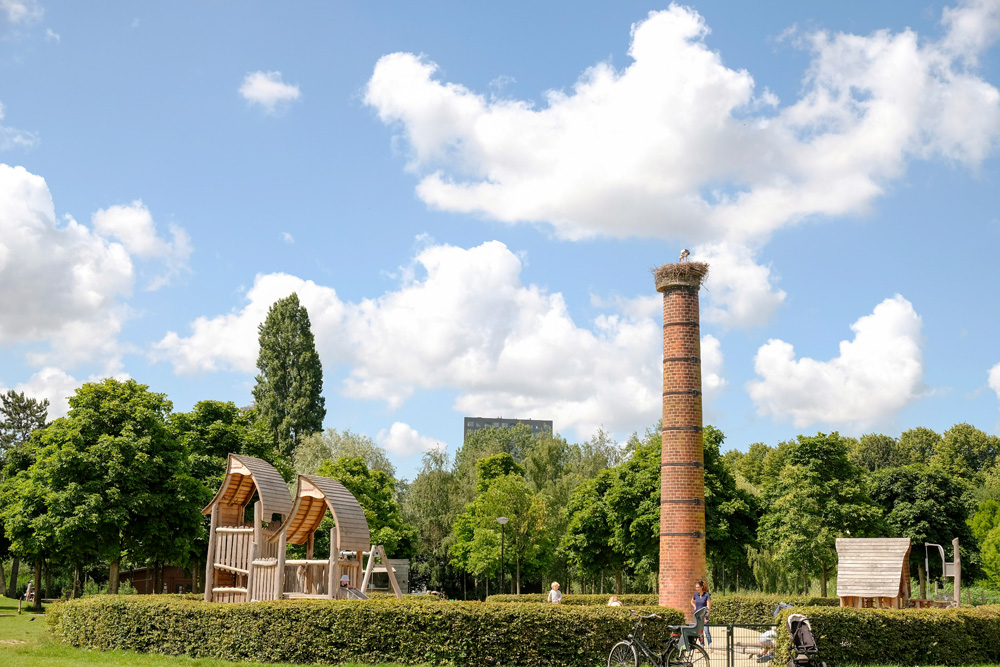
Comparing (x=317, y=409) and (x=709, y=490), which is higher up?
(x=317, y=409)

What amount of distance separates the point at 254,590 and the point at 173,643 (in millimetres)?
4216

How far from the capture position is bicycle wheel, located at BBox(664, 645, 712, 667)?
17.1 m

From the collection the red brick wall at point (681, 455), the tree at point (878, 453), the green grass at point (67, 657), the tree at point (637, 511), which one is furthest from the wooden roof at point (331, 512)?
the tree at point (878, 453)

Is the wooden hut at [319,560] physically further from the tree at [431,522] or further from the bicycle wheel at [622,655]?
the tree at [431,522]

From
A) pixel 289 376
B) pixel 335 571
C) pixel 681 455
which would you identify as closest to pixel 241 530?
pixel 335 571

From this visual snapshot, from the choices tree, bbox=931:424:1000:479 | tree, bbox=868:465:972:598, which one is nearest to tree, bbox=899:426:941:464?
tree, bbox=931:424:1000:479

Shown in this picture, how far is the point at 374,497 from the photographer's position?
52719 millimetres

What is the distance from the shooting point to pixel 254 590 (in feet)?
77.0

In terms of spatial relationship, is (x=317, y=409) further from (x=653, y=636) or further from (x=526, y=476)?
(x=653, y=636)

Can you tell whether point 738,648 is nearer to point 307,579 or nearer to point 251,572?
point 307,579

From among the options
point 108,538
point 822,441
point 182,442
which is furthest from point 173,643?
point 822,441

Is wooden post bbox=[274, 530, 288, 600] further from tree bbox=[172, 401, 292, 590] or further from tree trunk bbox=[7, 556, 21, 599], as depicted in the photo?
tree trunk bbox=[7, 556, 21, 599]

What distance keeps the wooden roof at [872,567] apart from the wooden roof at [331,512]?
630 inches

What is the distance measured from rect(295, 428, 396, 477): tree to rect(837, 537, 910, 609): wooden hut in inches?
1282
